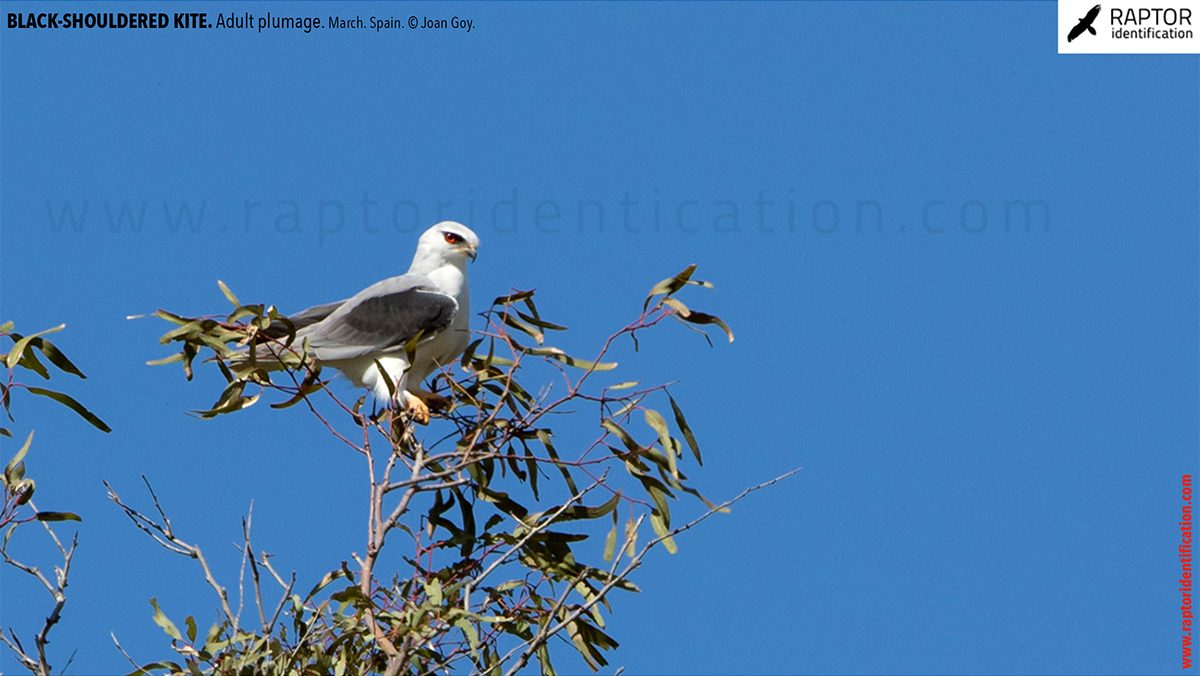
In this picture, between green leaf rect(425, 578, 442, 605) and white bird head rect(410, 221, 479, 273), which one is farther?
white bird head rect(410, 221, 479, 273)

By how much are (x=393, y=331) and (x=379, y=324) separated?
8 cm

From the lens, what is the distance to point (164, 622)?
166 inches

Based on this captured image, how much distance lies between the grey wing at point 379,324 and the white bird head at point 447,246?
1.35 feet

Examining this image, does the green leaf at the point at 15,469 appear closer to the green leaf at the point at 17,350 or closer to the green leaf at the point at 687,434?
the green leaf at the point at 17,350

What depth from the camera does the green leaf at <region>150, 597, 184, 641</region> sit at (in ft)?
13.8

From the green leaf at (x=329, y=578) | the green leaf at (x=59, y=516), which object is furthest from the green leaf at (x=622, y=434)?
the green leaf at (x=59, y=516)

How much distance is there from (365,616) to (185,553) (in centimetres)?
66

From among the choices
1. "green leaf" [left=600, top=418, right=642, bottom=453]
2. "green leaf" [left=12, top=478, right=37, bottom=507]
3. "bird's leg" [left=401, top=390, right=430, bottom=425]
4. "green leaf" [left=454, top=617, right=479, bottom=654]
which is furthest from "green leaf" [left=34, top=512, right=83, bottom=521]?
"green leaf" [left=600, top=418, right=642, bottom=453]

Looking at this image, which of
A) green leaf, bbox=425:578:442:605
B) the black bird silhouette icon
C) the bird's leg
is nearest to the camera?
green leaf, bbox=425:578:442:605

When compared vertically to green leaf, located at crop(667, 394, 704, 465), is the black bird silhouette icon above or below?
above

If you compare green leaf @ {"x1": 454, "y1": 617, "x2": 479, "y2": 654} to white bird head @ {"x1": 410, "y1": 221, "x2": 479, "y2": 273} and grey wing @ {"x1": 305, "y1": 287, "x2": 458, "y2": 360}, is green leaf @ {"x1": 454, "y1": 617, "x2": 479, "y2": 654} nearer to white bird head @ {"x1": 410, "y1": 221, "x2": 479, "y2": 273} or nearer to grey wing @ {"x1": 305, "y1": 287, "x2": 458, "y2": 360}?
grey wing @ {"x1": 305, "y1": 287, "x2": 458, "y2": 360}

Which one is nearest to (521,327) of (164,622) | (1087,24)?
(164,622)

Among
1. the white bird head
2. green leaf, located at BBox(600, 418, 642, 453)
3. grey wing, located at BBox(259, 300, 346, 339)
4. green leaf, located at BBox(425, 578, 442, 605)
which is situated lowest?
green leaf, located at BBox(425, 578, 442, 605)

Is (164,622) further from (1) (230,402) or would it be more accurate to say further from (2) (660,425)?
(2) (660,425)
